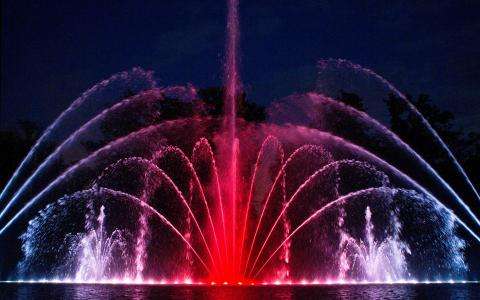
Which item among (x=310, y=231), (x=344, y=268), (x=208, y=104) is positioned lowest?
(x=344, y=268)

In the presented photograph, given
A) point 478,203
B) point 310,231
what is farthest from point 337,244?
point 478,203

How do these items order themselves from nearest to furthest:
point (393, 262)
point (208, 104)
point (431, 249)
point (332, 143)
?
point (393, 262) < point (431, 249) < point (332, 143) < point (208, 104)

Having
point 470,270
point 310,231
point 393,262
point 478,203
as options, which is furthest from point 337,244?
point 478,203

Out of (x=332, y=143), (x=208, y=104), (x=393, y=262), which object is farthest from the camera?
(x=208, y=104)

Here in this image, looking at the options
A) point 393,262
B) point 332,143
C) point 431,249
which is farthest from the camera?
point 332,143

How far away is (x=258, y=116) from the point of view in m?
54.6

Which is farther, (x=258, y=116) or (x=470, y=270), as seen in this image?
(x=258, y=116)

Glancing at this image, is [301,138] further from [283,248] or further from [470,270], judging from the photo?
[470,270]

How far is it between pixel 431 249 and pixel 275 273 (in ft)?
35.5

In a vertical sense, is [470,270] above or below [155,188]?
below

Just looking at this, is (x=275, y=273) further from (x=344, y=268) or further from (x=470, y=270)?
(x=470, y=270)

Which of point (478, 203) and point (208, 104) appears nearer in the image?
point (478, 203)

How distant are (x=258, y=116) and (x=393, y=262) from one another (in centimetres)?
2039

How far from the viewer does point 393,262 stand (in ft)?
127
